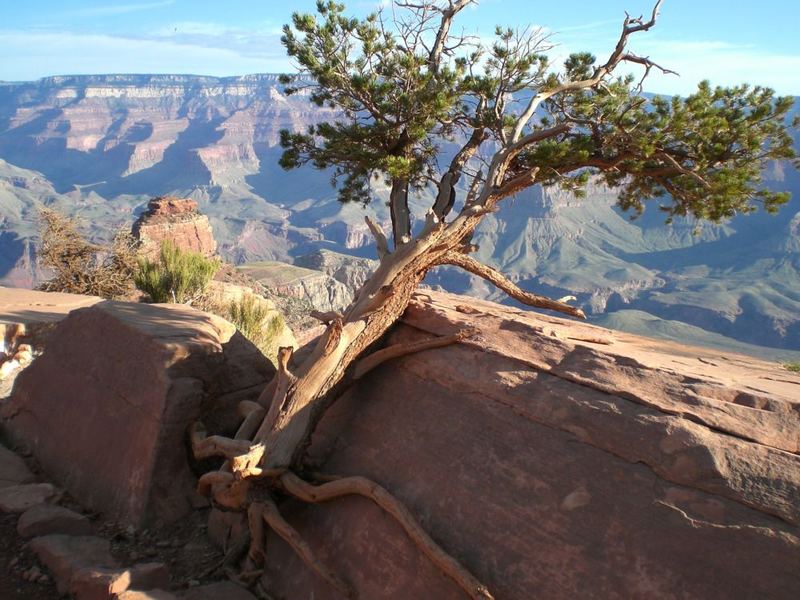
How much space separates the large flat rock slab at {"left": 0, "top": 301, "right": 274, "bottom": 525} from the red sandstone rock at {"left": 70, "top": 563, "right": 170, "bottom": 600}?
111cm

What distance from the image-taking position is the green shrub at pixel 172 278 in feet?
55.7

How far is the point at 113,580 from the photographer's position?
15.5 feet

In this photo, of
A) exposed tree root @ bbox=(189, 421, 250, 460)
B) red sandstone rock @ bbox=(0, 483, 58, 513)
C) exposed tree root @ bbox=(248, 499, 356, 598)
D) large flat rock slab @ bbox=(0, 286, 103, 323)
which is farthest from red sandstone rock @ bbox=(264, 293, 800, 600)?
large flat rock slab @ bbox=(0, 286, 103, 323)

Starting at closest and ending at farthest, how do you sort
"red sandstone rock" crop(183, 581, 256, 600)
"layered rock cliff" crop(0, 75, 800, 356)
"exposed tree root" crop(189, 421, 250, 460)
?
"red sandstone rock" crop(183, 581, 256, 600) < "exposed tree root" crop(189, 421, 250, 460) < "layered rock cliff" crop(0, 75, 800, 356)

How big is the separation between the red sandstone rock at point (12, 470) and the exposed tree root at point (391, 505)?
3.19 m

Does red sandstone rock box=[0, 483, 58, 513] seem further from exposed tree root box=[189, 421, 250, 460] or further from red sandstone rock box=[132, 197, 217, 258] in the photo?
red sandstone rock box=[132, 197, 217, 258]

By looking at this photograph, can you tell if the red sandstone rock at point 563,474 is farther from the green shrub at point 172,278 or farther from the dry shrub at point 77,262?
the dry shrub at point 77,262

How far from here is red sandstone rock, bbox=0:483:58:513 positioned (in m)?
6.14

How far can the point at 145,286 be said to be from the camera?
Result: 17062 mm

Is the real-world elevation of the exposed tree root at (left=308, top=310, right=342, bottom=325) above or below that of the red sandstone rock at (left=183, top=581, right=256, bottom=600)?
above

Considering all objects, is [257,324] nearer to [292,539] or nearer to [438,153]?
[438,153]

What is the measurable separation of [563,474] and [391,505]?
139cm

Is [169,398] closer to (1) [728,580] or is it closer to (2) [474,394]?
(2) [474,394]

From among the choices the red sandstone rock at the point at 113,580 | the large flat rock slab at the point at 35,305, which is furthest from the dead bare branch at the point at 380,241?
the large flat rock slab at the point at 35,305
